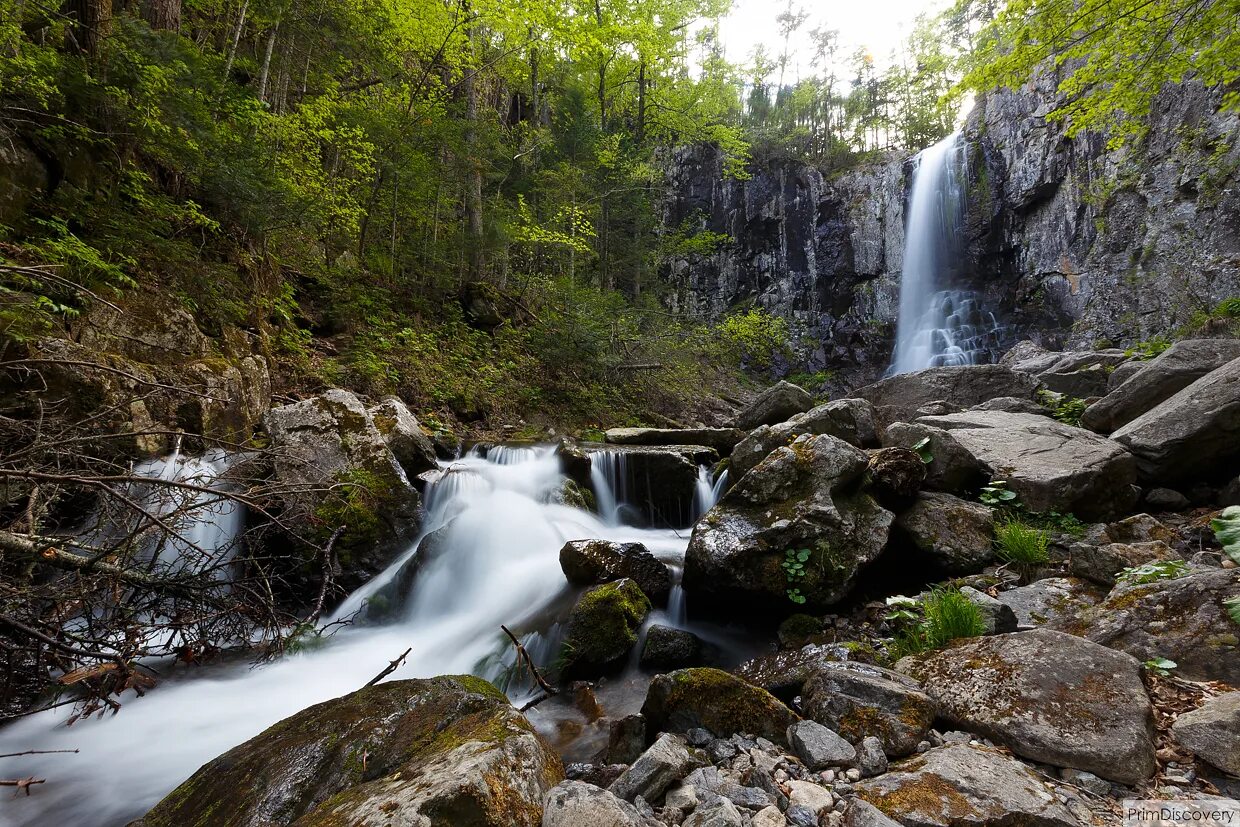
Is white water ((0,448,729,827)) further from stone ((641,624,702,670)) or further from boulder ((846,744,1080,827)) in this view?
boulder ((846,744,1080,827))

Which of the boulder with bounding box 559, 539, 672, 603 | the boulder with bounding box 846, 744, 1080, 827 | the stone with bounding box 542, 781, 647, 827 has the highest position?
the stone with bounding box 542, 781, 647, 827

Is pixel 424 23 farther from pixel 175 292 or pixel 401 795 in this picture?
pixel 401 795

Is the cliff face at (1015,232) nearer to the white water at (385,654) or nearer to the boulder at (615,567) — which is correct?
the boulder at (615,567)

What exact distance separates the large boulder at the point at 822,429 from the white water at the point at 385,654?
4.55 feet

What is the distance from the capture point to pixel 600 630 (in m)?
4.23

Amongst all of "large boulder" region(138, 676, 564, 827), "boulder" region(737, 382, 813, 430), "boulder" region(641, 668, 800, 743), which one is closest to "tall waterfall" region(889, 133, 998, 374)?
"boulder" region(737, 382, 813, 430)

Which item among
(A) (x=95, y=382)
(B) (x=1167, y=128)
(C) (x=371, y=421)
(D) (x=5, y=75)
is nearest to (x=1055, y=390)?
(B) (x=1167, y=128)

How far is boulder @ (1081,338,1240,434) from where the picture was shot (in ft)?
19.1

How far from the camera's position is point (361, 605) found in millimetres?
5281

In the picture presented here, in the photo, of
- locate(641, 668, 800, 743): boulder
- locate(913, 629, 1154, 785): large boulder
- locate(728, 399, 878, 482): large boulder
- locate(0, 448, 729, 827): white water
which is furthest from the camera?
locate(728, 399, 878, 482): large boulder

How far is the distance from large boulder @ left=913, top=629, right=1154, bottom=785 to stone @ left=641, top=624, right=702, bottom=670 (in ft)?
6.29

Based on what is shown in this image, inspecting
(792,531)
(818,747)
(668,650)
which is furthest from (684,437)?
(818,747)

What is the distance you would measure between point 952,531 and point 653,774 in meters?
3.71

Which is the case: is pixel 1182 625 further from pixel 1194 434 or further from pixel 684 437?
pixel 684 437
